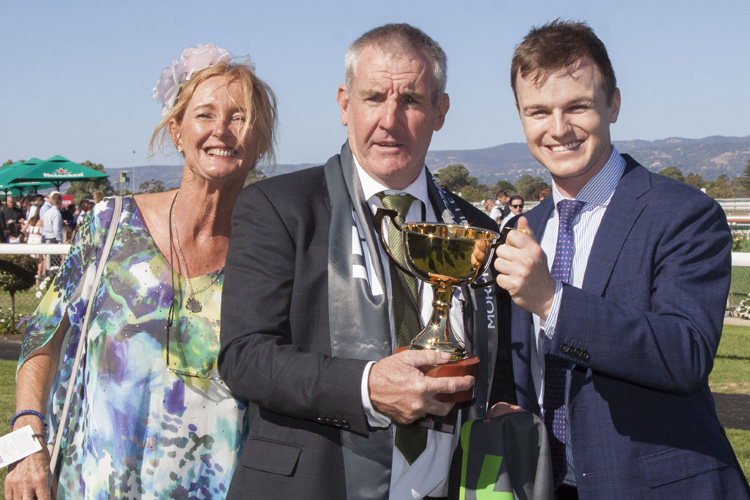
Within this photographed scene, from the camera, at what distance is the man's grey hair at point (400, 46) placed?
102 inches

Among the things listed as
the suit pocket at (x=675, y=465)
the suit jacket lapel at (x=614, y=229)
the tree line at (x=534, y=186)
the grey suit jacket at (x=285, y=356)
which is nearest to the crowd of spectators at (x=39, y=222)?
the grey suit jacket at (x=285, y=356)

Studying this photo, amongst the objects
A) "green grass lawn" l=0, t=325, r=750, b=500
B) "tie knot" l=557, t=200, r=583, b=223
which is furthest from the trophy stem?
"green grass lawn" l=0, t=325, r=750, b=500

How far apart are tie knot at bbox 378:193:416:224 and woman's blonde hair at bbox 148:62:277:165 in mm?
721

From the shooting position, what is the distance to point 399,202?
8.74ft

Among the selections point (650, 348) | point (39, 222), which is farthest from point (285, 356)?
point (39, 222)

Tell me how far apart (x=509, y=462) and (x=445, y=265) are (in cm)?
73

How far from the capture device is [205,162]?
2957mm

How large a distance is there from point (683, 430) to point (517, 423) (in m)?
0.53

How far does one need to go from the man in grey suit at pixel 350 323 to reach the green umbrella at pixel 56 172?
27.7 metres

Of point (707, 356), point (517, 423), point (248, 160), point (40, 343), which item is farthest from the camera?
point (248, 160)

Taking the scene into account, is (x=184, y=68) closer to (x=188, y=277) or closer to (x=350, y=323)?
(x=188, y=277)

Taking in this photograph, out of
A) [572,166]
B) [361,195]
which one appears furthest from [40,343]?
[572,166]

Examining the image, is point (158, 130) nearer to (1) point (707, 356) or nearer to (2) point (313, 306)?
(2) point (313, 306)

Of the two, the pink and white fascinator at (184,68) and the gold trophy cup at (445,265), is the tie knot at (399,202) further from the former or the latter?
the pink and white fascinator at (184,68)
